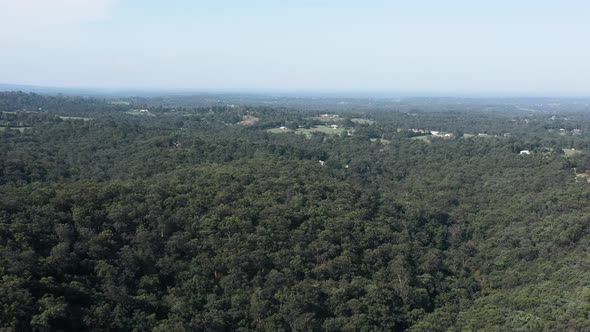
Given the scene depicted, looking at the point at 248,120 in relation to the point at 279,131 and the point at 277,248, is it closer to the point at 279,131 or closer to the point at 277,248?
the point at 279,131

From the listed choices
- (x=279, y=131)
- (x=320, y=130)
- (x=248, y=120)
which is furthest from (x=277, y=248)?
(x=248, y=120)

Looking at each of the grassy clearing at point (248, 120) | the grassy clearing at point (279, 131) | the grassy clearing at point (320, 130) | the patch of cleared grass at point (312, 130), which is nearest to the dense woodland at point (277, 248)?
the grassy clearing at point (279, 131)

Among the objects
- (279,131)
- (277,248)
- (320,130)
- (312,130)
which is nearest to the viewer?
(277,248)

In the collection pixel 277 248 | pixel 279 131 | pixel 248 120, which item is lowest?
pixel 277 248

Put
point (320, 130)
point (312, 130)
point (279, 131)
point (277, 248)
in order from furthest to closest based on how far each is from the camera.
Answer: point (312, 130), point (320, 130), point (279, 131), point (277, 248)

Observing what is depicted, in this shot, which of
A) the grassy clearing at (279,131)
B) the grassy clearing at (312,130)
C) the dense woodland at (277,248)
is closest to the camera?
the dense woodland at (277,248)

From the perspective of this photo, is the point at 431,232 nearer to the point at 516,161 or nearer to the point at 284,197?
the point at 284,197

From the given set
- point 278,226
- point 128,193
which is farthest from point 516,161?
point 128,193

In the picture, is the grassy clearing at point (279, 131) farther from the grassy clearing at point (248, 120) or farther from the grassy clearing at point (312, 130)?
the grassy clearing at point (248, 120)
